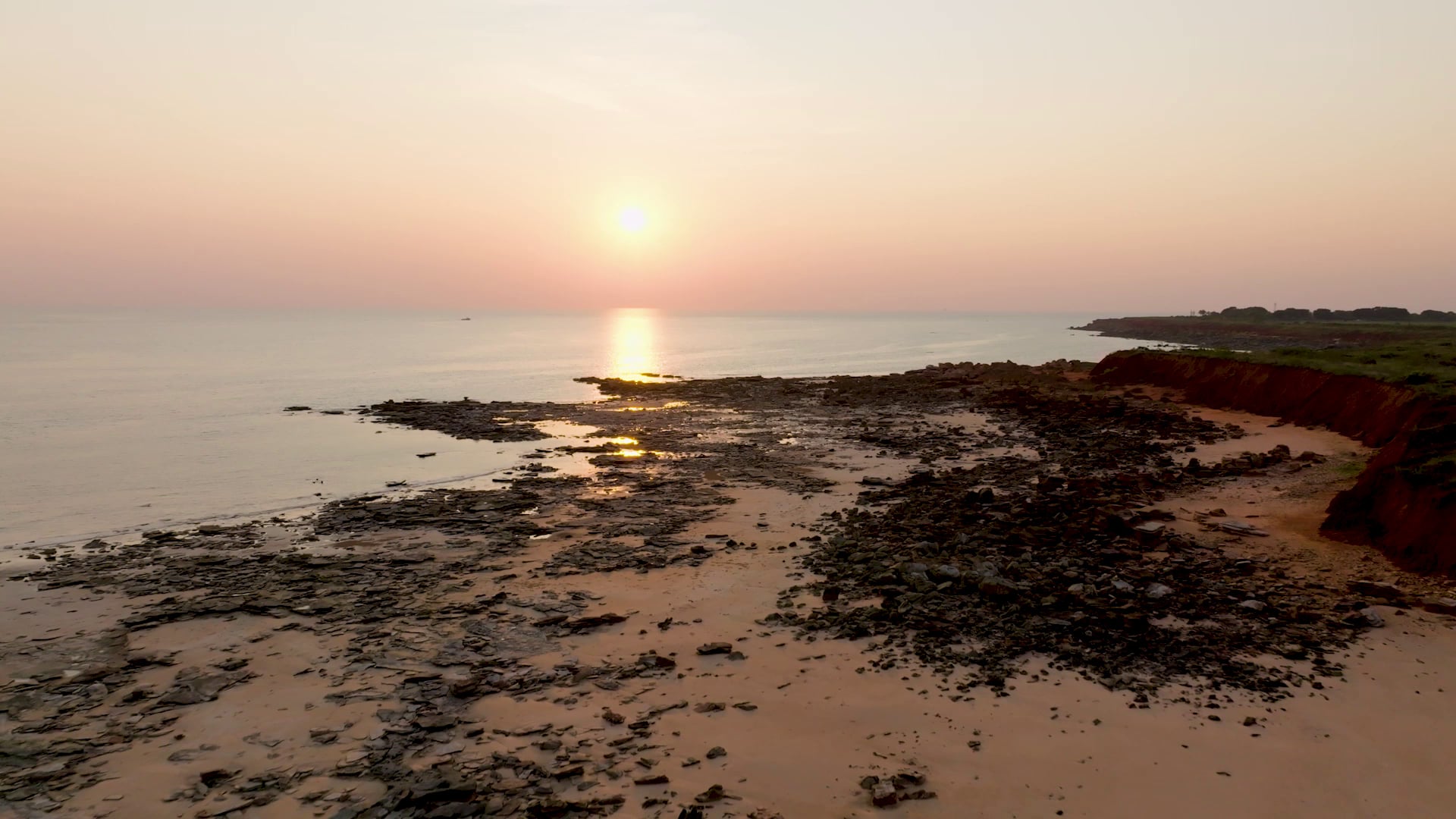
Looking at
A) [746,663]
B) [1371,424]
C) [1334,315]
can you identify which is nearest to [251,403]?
[746,663]

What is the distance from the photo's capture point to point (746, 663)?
40.2 ft

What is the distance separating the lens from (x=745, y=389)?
196 ft

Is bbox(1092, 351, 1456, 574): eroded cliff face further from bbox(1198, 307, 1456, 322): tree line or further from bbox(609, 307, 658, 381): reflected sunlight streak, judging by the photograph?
bbox(1198, 307, 1456, 322): tree line

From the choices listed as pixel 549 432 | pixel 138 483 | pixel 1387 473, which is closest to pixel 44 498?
pixel 138 483

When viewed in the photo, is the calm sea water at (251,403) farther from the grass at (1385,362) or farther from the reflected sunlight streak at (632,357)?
the grass at (1385,362)

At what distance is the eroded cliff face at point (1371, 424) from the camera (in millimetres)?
14719

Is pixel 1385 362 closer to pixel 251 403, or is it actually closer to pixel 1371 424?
pixel 1371 424

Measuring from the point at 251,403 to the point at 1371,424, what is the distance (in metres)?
63.9

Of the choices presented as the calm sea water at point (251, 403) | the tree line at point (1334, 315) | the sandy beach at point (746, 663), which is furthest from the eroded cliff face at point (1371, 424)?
the tree line at point (1334, 315)

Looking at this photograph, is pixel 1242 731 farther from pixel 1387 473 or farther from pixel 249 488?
pixel 249 488

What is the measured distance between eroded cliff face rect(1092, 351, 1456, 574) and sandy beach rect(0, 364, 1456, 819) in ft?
2.70

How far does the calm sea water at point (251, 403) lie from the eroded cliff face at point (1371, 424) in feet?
89.8

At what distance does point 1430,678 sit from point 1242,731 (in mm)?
3660

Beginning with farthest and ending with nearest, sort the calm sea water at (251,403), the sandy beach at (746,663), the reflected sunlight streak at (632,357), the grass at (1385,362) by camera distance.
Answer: the reflected sunlight streak at (632,357)
the grass at (1385,362)
the calm sea water at (251,403)
the sandy beach at (746,663)
